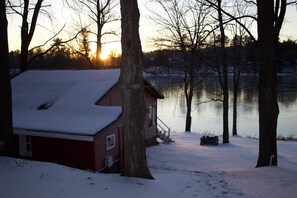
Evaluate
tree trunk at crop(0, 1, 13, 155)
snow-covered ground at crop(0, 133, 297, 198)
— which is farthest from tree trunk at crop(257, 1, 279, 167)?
tree trunk at crop(0, 1, 13, 155)

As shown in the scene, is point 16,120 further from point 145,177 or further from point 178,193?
point 178,193

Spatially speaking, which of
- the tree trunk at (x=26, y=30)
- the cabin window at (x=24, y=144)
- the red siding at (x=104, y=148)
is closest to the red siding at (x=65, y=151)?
the red siding at (x=104, y=148)

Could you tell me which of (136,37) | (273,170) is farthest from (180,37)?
(136,37)

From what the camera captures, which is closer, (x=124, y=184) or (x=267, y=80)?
(x=124, y=184)

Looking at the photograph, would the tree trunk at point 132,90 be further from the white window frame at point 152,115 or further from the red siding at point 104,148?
the white window frame at point 152,115

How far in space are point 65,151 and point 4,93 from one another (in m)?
4.49

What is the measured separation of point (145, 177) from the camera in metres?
8.26

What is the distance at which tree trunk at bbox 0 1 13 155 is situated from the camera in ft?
32.7

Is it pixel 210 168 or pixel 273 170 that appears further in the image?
pixel 210 168

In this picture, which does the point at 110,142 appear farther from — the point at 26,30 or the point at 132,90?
the point at 26,30

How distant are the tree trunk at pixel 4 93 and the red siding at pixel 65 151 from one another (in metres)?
3.67

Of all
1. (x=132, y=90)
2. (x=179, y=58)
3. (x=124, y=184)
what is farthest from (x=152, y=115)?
(x=124, y=184)

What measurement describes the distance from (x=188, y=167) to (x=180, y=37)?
52.9 feet

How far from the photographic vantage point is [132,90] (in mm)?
7902
